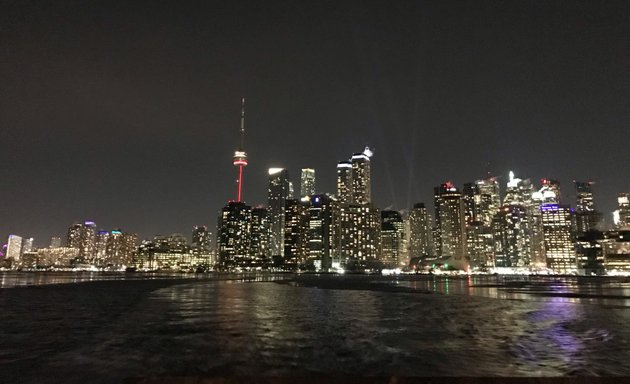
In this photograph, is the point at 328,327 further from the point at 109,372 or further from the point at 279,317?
the point at 109,372

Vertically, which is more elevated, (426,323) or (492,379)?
(492,379)

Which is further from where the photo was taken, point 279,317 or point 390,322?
point 279,317

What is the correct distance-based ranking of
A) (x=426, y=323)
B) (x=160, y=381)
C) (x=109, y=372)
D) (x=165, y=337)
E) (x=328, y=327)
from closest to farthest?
1. (x=160, y=381)
2. (x=109, y=372)
3. (x=165, y=337)
4. (x=328, y=327)
5. (x=426, y=323)

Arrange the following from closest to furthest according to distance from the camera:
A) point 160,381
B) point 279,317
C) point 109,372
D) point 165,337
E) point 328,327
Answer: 1. point 160,381
2. point 109,372
3. point 165,337
4. point 328,327
5. point 279,317

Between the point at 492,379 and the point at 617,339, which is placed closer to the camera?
the point at 492,379

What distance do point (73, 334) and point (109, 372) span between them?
1082 cm

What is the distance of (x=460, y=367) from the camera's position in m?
13.9

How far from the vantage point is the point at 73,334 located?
2209 cm

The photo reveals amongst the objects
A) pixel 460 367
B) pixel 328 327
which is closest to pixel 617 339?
pixel 460 367

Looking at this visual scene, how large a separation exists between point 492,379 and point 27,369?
45.9 feet

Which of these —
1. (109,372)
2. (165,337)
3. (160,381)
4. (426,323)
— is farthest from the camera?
(426,323)

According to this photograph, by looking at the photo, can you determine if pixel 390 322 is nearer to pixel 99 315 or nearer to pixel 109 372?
pixel 109 372

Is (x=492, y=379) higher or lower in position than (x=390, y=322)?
higher

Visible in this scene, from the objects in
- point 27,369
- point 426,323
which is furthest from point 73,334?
point 426,323
